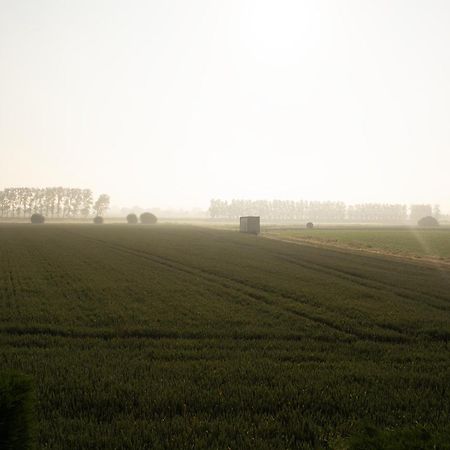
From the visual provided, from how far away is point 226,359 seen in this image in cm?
1082

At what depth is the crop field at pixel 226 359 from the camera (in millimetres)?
7246

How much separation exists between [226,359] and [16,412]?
695 cm

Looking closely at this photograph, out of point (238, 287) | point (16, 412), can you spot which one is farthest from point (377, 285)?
point (16, 412)

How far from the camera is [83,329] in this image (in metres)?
13.4

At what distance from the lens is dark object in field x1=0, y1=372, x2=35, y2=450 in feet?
14.6

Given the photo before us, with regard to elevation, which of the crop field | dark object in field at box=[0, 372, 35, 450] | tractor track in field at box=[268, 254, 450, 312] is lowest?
the crop field

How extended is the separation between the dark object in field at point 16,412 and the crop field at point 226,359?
236cm

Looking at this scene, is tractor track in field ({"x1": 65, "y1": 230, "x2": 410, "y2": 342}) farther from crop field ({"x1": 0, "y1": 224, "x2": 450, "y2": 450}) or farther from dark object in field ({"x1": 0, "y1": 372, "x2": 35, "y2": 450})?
dark object in field ({"x1": 0, "y1": 372, "x2": 35, "y2": 450})

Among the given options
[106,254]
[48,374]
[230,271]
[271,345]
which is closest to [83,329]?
[48,374]

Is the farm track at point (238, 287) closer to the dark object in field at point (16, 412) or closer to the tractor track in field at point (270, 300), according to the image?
the tractor track in field at point (270, 300)

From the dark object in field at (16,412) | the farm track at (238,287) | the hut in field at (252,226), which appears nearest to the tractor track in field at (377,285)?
the farm track at (238,287)

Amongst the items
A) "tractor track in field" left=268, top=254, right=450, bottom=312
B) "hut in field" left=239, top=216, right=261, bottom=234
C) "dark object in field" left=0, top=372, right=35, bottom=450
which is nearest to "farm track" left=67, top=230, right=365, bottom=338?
"tractor track in field" left=268, top=254, right=450, bottom=312

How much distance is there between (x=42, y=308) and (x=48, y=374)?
768 cm

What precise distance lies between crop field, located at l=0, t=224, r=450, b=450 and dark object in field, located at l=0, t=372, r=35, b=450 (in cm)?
236
